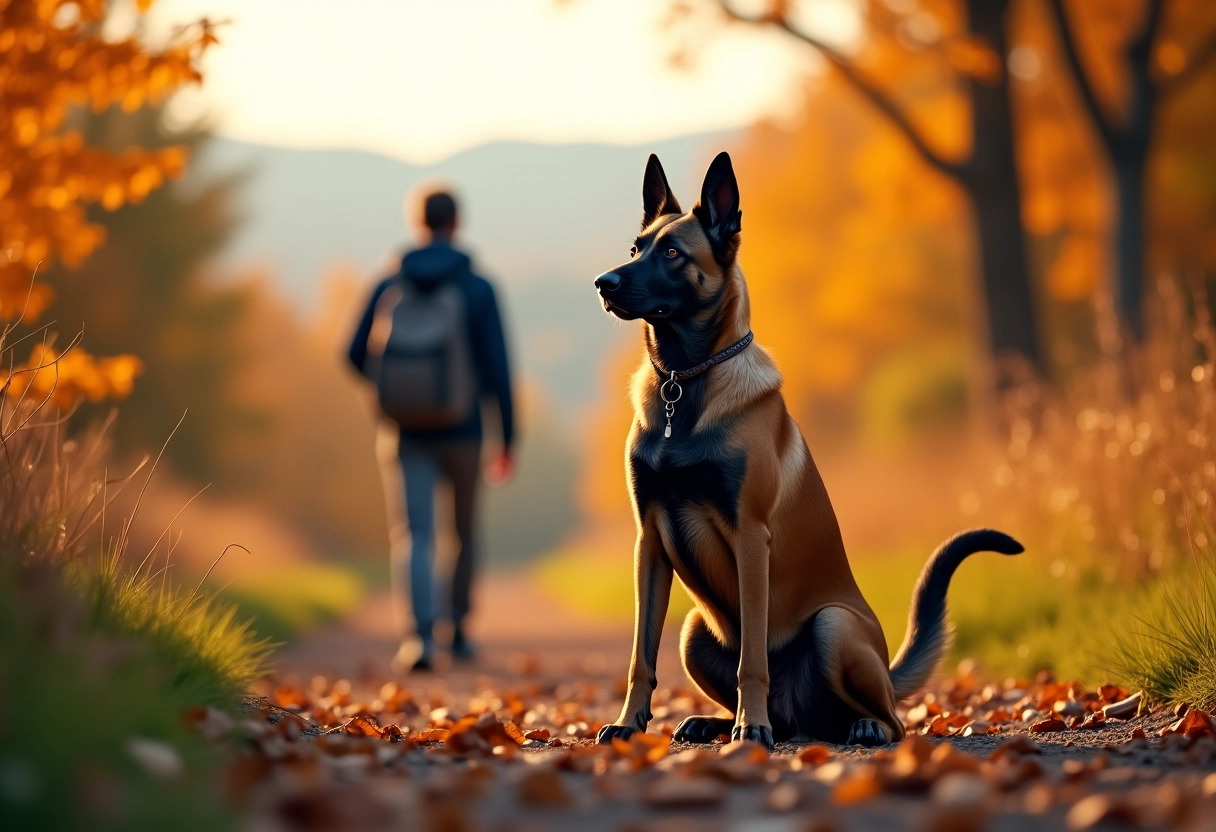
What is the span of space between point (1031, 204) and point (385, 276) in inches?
466

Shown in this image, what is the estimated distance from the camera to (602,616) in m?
15.5

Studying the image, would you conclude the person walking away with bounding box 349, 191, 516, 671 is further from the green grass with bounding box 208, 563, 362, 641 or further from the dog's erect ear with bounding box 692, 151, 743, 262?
the dog's erect ear with bounding box 692, 151, 743, 262

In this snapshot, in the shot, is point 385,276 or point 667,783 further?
point 385,276

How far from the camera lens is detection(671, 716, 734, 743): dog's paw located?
4258 millimetres

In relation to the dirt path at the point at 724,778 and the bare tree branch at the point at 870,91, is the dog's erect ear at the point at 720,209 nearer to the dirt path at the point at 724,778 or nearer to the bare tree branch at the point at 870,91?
the dirt path at the point at 724,778

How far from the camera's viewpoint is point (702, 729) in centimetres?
427

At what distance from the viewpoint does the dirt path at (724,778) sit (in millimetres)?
2584

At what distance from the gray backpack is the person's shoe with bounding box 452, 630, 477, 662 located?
167cm

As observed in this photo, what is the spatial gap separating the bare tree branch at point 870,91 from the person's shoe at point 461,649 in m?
6.81

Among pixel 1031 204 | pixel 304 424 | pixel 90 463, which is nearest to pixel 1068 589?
pixel 90 463

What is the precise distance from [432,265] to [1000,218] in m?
6.63

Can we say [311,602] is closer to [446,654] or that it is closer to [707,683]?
[446,654]

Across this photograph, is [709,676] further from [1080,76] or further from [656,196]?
[1080,76]

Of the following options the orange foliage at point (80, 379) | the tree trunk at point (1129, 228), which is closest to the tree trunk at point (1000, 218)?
the tree trunk at point (1129, 228)
